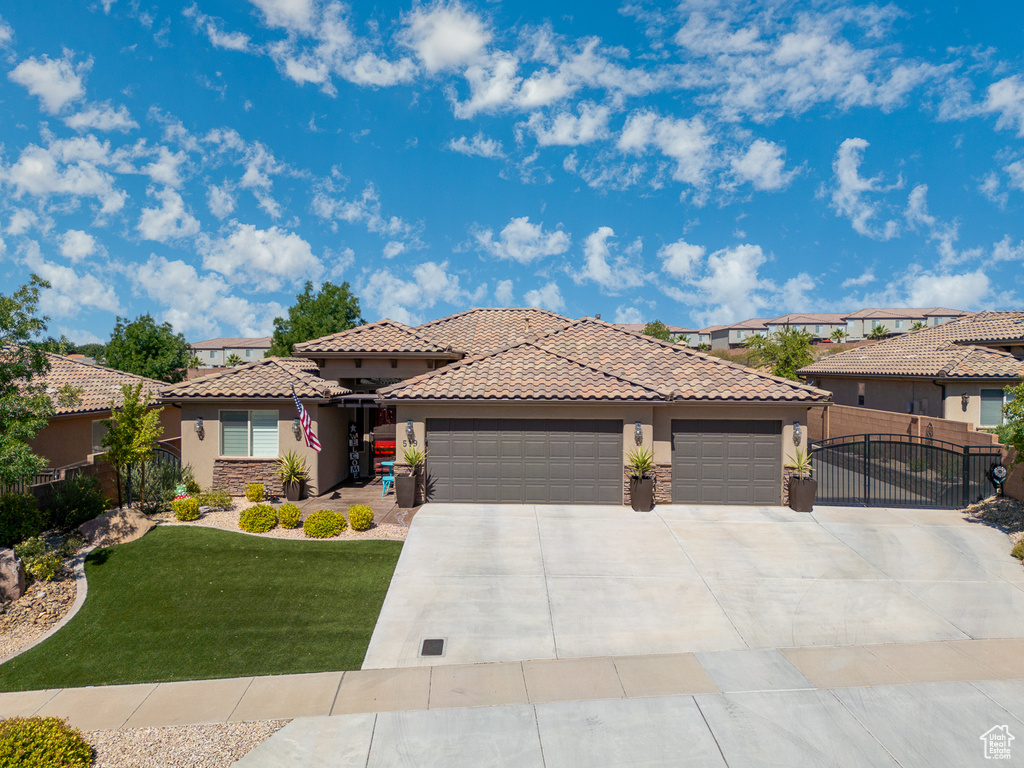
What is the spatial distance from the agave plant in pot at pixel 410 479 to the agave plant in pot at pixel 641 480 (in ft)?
19.2

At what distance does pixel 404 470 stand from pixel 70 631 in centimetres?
782

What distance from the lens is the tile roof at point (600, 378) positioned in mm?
15391

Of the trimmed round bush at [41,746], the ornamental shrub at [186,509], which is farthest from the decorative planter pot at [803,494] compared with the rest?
the ornamental shrub at [186,509]

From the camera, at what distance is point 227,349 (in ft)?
320

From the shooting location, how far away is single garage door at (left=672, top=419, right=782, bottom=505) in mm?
15922

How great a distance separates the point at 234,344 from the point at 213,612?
99.0 m

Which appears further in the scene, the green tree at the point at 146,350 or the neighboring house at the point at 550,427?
the green tree at the point at 146,350

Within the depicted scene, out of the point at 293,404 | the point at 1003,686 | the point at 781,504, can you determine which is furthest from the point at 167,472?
the point at 1003,686

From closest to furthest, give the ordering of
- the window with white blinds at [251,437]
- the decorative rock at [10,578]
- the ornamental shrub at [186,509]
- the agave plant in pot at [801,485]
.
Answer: the decorative rock at [10,578], the ornamental shrub at [186,509], the agave plant in pot at [801,485], the window with white blinds at [251,437]

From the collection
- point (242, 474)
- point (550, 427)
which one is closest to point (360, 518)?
point (550, 427)

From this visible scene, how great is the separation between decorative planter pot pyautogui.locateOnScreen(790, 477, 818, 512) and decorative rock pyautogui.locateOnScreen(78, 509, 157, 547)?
16325 mm

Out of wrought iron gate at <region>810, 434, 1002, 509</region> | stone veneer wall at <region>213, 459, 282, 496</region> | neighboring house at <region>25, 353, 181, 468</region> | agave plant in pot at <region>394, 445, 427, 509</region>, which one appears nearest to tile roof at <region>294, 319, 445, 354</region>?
stone veneer wall at <region>213, 459, 282, 496</region>

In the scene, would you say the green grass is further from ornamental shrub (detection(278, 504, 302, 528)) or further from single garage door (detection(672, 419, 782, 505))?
single garage door (detection(672, 419, 782, 505))

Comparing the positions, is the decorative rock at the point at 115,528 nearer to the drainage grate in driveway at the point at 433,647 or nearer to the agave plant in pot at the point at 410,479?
the agave plant in pot at the point at 410,479
